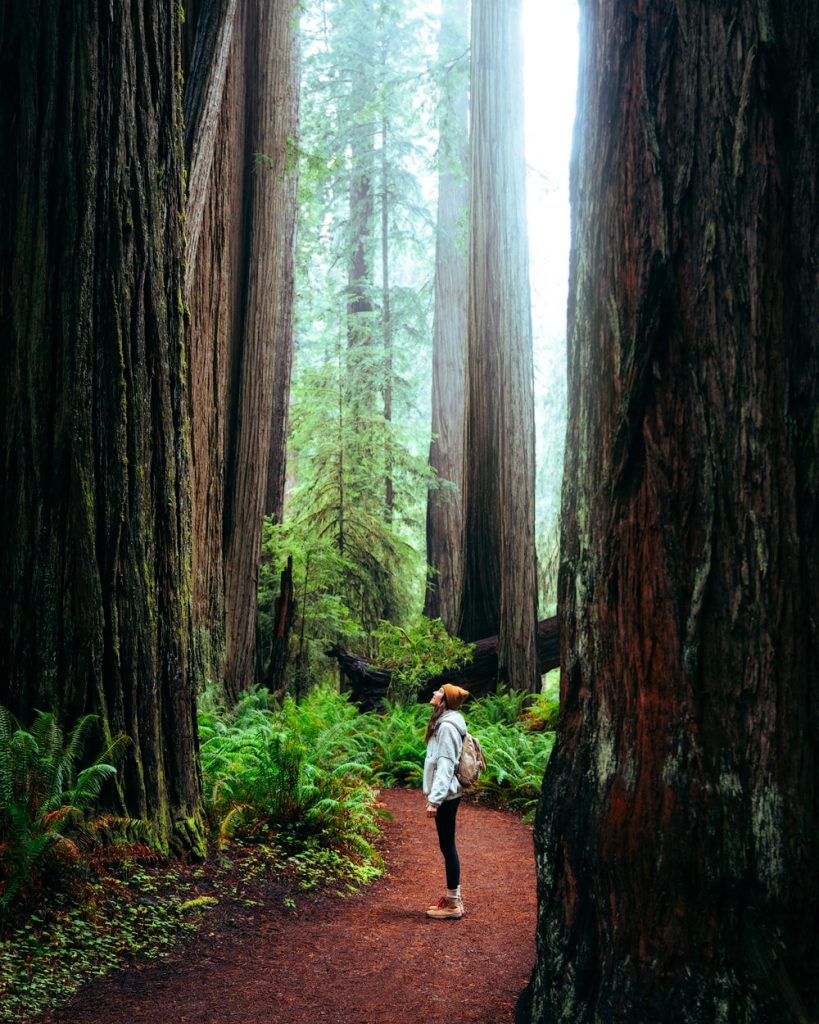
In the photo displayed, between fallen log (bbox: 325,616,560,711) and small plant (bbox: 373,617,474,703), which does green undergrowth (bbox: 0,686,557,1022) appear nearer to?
small plant (bbox: 373,617,474,703)

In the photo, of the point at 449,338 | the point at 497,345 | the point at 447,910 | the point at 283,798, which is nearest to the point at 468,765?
the point at 447,910

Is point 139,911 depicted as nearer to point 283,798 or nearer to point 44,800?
point 44,800

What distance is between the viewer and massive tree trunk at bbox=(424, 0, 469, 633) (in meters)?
17.7

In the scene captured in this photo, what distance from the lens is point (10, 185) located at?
17.1 ft

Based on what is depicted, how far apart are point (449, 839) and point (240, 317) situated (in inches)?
272

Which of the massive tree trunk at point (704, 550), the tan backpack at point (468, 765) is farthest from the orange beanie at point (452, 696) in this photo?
the massive tree trunk at point (704, 550)

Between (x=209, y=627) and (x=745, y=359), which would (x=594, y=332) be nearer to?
(x=745, y=359)

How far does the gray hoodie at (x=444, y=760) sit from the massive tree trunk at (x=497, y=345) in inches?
238

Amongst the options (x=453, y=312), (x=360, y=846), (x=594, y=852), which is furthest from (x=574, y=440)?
(x=453, y=312)

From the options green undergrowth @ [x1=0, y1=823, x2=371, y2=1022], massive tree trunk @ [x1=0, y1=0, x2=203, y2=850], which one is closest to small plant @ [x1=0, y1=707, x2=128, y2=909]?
green undergrowth @ [x1=0, y1=823, x2=371, y2=1022]

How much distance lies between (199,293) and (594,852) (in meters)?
7.41

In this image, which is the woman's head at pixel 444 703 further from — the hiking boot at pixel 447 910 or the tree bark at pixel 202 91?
the tree bark at pixel 202 91

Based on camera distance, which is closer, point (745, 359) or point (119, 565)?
point (745, 359)

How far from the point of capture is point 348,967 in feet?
15.6
